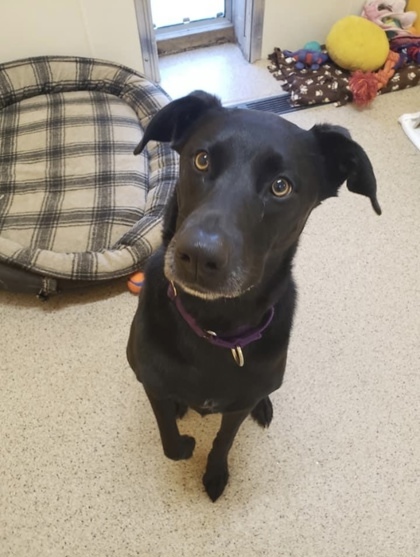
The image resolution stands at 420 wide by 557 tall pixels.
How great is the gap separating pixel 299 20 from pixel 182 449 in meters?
2.30

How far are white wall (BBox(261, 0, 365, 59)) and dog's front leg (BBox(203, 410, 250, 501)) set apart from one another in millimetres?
2181

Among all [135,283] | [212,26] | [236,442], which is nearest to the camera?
[236,442]

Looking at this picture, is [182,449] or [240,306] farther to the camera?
[182,449]

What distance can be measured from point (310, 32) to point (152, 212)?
5.26ft

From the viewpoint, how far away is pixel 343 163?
977mm

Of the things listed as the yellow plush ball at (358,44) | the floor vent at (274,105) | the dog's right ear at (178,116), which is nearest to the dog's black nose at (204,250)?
the dog's right ear at (178,116)

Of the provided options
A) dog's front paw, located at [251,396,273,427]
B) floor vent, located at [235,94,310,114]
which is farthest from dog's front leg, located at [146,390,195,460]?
floor vent, located at [235,94,310,114]

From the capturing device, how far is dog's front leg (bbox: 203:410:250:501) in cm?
120

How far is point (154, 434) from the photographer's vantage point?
55.9 inches

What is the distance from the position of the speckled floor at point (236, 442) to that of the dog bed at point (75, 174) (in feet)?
0.53

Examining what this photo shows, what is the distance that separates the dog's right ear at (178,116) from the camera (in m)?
0.95

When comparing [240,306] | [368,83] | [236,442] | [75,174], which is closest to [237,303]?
[240,306]

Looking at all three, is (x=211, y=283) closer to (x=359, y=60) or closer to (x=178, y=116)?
(x=178, y=116)

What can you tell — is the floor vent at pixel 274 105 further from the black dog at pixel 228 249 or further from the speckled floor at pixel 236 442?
the black dog at pixel 228 249
